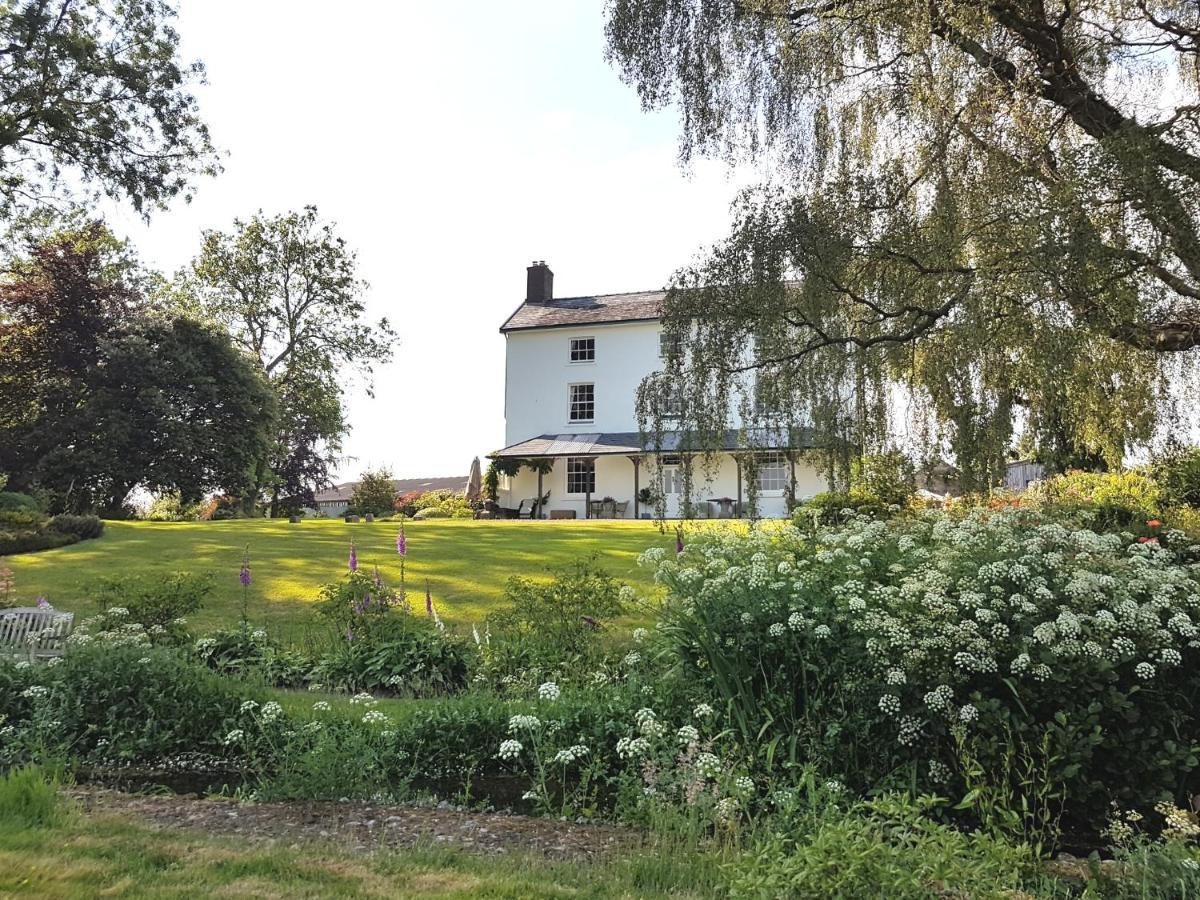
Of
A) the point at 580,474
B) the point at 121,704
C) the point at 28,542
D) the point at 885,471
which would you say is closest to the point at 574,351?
the point at 580,474

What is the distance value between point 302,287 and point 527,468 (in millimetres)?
13754

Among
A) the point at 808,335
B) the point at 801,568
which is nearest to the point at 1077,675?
the point at 801,568

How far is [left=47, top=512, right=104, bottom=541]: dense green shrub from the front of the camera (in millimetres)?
15898

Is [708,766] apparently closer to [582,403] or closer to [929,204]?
[929,204]

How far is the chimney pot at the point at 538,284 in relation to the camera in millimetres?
35750

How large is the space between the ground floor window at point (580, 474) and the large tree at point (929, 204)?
22864mm

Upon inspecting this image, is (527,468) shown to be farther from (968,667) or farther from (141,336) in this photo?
(968,667)

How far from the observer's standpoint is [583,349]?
32188 mm

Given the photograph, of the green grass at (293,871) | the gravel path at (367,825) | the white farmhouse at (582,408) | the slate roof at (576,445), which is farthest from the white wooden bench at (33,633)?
the white farmhouse at (582,408)

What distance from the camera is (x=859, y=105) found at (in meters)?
7.73

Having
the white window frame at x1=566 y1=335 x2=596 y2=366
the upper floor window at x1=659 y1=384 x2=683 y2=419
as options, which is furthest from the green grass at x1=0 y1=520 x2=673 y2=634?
the white window frame at x1=566 y1=335 x2=596 y2=366

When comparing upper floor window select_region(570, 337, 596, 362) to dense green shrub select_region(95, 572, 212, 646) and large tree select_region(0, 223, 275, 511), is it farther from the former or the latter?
dense green shrub select_region(95, 572, 212, 646)

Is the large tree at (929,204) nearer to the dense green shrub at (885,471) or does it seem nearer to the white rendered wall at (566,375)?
the dense green shrub at (885,471)

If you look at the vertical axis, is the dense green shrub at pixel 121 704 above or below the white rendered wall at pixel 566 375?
below
